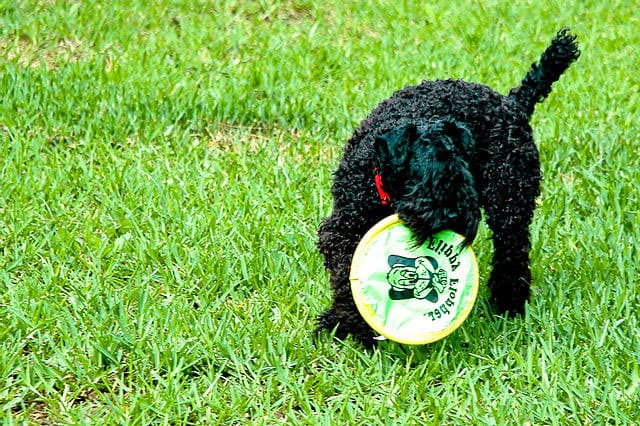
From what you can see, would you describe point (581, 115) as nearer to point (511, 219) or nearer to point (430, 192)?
point (511, 219)

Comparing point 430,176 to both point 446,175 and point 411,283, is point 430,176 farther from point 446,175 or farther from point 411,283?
point 411,283

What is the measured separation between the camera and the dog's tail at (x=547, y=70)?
4637 millimetres

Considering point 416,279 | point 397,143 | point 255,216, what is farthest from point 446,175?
point 255,216

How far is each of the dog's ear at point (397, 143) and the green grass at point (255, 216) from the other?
1027 mm

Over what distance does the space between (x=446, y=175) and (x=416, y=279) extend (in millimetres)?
666

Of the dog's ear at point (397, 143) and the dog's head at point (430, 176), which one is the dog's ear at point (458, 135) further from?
the dog's ear at point (397, 143)

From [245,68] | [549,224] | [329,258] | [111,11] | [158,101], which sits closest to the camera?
[329,258]

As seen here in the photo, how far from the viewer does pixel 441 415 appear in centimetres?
389

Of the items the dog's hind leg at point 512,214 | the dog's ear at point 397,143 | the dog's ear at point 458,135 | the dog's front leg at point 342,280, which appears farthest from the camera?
the dog's hind leg at point 512,214

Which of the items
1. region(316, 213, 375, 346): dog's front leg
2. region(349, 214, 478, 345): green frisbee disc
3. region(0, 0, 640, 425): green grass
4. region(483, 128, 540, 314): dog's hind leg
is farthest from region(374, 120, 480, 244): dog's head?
region(0, 0, 640, 425): green grass

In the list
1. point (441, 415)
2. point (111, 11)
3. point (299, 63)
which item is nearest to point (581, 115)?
point (299, 63)

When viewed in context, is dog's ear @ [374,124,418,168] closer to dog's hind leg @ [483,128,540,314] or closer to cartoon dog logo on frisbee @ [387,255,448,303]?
cartoon dog logo on frisbee @ [387,255,448,303]

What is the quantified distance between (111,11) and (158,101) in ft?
6.31

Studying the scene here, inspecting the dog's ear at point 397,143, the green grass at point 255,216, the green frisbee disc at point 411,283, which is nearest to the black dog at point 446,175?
the dog's ear at point 397,143
